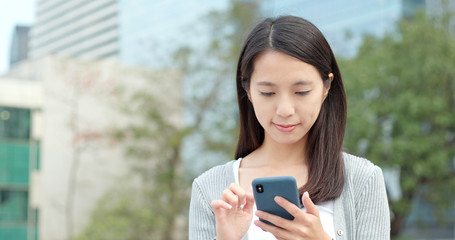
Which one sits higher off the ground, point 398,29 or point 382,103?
point 398,29

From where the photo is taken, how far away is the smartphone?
1319mm

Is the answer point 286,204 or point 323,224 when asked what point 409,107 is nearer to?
point 323,224

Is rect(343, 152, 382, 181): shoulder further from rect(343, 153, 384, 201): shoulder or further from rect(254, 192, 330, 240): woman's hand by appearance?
rect(254, 192, 330, 240): woman's hand

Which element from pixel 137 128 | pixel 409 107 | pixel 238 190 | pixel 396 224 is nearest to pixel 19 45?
pixel 137 128

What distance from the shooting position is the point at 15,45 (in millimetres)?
22188

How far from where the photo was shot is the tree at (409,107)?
1099 centimetres

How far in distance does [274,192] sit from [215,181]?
383 millimetres

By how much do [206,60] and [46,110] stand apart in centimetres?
504

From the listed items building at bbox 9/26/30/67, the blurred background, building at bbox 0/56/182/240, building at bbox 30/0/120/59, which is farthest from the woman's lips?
building at bbox 30/0/120/59

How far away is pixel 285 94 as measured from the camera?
1483 millimetres

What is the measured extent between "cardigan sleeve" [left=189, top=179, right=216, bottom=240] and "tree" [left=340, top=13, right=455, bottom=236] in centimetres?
952

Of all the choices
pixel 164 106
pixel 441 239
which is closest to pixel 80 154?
pixel 164 106

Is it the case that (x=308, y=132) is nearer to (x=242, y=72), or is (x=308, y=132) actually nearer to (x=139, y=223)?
(x=242, y=72)

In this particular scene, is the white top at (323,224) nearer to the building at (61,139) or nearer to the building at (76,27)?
the building at (61,139)
